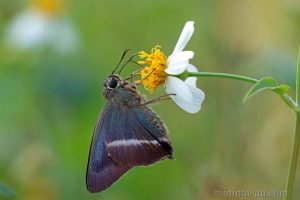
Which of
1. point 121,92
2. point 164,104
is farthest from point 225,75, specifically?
point 164,104

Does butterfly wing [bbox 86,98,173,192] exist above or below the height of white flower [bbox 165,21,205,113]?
below

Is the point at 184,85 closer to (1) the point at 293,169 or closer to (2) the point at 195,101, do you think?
(2) the point at 195,101

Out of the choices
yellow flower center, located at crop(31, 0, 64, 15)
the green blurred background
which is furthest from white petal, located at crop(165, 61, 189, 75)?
yellow flower center, located at crop(31, 0, 64, 15)

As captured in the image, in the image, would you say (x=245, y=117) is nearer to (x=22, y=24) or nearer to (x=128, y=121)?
(x=128, y=121)

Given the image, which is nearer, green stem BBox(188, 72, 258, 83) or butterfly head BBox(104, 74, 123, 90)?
green stem BBox(188, 72, 258, 83)

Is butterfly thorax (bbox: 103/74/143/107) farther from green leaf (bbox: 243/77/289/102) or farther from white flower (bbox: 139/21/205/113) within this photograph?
green leaf (bbox: 243/77/289/102)

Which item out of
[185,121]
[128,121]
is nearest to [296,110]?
[128,121]
